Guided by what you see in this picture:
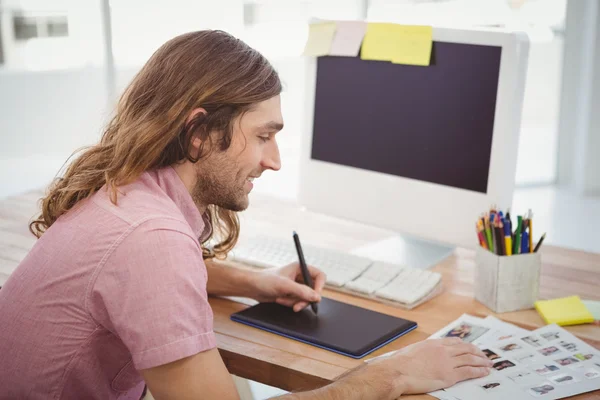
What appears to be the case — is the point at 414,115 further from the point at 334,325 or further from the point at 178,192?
the point at 178,192

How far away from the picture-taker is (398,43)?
1.62 meters

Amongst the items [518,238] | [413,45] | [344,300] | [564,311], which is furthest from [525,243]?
[413,45]

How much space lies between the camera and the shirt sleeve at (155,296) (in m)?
0.96

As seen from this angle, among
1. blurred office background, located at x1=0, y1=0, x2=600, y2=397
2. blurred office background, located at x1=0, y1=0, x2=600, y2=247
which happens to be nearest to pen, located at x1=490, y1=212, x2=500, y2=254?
blurred office background, located at x1=0, y1=0, x2=600, y2=397

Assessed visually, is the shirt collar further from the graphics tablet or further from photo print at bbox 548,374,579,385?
photo print at bbox 548,374,579,385

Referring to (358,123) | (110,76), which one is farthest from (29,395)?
(110,76)

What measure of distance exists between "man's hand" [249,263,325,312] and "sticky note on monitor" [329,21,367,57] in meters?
0.52

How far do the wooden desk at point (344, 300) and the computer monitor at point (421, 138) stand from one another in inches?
3.2

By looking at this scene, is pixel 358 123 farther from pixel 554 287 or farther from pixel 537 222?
pixel 537 222

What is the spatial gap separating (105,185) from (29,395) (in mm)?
313

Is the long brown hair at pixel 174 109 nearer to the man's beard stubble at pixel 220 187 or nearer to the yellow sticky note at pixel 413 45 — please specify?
the man's beard stubble at pixel 220 187

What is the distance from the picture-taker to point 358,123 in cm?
171

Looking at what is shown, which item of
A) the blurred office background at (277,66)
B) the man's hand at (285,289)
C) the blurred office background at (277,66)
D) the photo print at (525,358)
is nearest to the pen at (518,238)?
the photo print at (525,358)

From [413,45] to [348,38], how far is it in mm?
179
